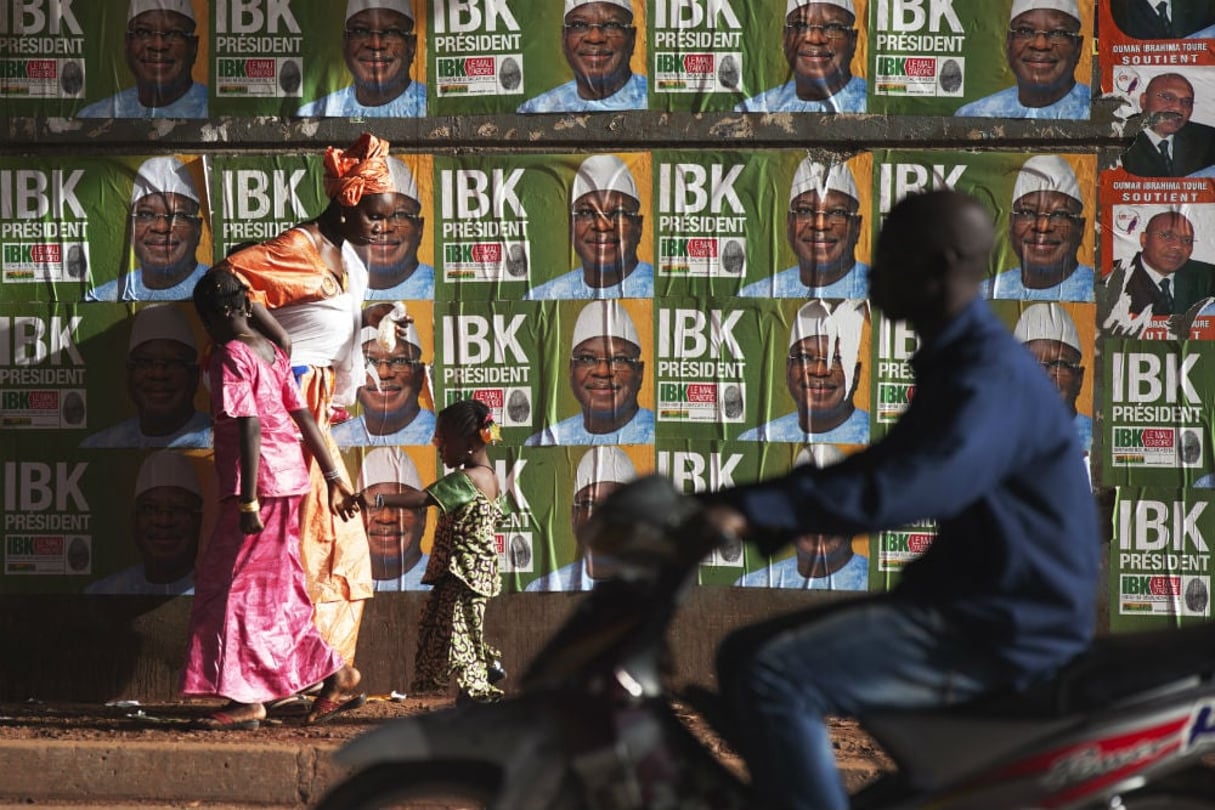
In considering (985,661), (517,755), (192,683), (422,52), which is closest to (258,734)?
(192,683)

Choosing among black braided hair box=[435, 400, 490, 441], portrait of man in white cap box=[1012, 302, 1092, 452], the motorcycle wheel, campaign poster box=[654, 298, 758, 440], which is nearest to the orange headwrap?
black braided hair box=[435, 400, 490, 441]

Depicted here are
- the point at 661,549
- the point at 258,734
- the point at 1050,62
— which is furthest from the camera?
the point at 1050,62

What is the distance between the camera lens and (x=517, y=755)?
274 centimetres

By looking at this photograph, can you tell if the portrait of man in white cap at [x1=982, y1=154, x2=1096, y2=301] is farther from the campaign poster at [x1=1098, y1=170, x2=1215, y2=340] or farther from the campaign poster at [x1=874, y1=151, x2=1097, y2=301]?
the campaign poster at [x1=1098, y1=170, x2=1215, y2=340]

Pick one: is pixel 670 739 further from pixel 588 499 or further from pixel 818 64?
pixel 818 64

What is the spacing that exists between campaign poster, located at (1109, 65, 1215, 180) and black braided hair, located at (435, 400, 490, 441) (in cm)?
271

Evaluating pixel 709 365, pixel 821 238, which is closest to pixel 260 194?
pixel 709 365

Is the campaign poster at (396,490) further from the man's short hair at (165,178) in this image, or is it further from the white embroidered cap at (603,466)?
the man's short hair at (165,178)

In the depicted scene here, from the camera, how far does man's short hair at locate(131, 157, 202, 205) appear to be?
6.20 m

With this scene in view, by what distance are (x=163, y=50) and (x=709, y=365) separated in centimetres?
253

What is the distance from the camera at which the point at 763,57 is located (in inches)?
239

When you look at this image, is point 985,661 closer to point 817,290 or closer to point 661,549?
point 661,549

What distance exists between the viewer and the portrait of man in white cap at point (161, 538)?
6266mm

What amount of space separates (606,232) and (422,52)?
3.38 feet
